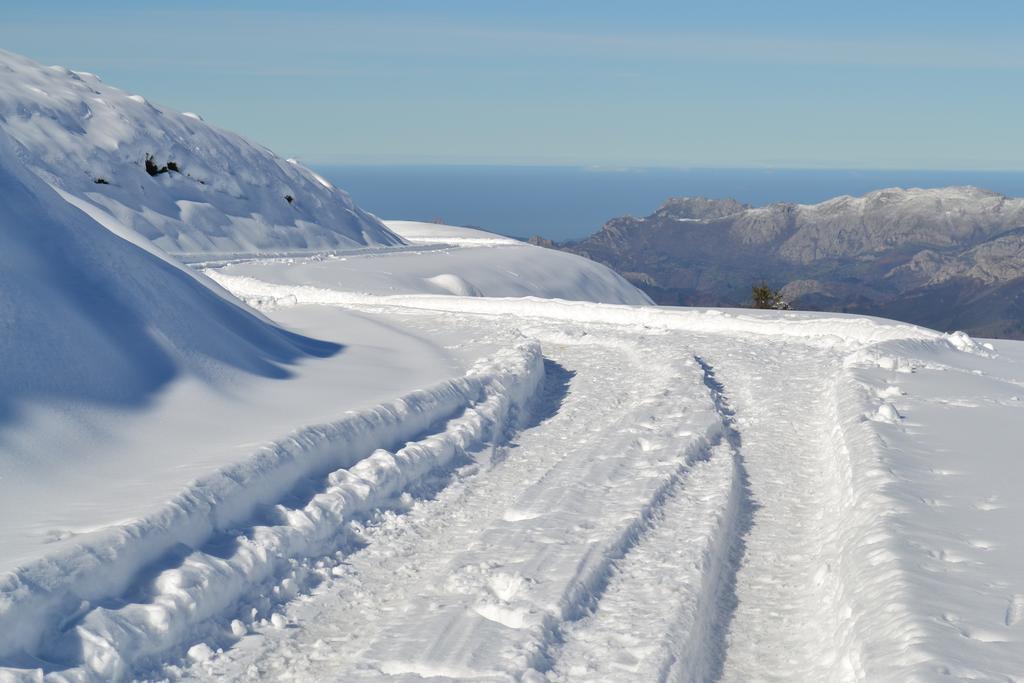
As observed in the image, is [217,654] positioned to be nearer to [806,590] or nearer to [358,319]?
[806,590]

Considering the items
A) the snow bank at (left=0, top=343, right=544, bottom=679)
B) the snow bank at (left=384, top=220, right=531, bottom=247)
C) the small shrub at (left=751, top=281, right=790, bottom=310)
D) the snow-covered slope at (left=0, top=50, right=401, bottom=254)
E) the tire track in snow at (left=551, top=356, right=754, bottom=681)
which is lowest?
the small shrub at (left=751, top=281, right=790, bottom=310)

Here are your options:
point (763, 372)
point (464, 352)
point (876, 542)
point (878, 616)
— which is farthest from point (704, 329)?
point (878, 616)

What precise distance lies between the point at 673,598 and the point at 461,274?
2810cm

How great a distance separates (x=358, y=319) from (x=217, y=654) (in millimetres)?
14204

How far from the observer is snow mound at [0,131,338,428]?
905cm

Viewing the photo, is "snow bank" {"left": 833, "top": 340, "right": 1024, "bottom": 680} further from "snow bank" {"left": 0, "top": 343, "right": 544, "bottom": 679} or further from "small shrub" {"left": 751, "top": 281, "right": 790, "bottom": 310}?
"small shrub" {"left": 751, "top": 281, "right": 790, "bottom": 310}

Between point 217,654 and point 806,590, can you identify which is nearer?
point 217,654

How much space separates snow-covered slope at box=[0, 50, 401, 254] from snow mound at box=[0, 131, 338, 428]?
27401 mm

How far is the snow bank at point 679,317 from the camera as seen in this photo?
20.5 meters

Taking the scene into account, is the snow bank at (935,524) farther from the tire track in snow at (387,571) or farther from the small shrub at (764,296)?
the small shrub at (764,296)

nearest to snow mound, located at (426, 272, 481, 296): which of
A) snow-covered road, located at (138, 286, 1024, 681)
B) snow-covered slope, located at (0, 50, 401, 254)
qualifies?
snow-covered slope, located at (0, 50, 401, 254)

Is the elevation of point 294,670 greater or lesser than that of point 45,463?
lesser

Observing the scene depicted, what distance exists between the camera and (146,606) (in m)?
5.88

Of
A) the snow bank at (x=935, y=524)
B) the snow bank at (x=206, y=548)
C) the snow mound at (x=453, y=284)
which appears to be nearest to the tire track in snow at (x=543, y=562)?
the snow bank at (x=206, y=548)
